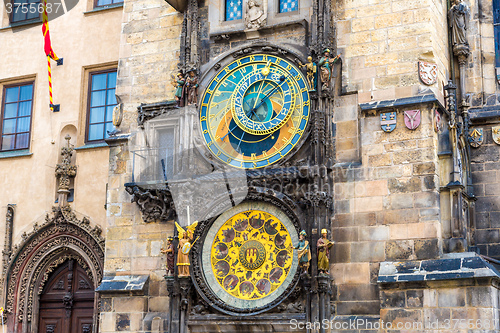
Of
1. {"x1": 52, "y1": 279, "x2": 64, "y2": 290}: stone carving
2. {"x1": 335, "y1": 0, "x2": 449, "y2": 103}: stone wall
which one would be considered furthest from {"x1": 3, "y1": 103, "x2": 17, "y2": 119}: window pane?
{"x1": 335, "y1": 0, "x2": 449, "y2": 103}: stone wall

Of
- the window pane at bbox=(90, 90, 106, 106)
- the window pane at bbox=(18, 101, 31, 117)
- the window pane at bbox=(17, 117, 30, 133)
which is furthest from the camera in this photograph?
the window pane at bbox=(18, 101, 31, 117)

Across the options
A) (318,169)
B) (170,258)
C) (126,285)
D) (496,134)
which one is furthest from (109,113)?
(496,134)

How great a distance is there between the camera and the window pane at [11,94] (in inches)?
706

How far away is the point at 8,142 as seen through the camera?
17.7 meters

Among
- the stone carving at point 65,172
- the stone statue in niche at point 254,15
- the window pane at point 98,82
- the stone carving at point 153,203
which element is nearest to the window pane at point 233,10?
the stone statue in niche at point 254,15

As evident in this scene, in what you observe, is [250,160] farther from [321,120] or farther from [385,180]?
[385,180]

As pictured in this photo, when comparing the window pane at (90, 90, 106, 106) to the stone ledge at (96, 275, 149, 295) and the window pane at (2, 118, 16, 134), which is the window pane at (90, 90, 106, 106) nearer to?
the window pane at (2, 118, 16, 134)

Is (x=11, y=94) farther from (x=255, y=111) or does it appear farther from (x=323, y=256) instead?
(x=323, y=256)

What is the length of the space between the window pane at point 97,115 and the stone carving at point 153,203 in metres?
3.48

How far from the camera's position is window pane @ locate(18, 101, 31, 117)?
17.7 m

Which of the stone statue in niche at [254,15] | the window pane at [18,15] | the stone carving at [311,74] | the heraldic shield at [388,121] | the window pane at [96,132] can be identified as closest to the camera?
the heraldic shield at [388,121]

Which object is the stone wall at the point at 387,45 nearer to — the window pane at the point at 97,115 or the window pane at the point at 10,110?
the window pane at the point at 97,115

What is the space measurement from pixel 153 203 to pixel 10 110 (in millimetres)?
5948

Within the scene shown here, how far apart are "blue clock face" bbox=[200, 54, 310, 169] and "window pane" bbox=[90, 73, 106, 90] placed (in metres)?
4.12
